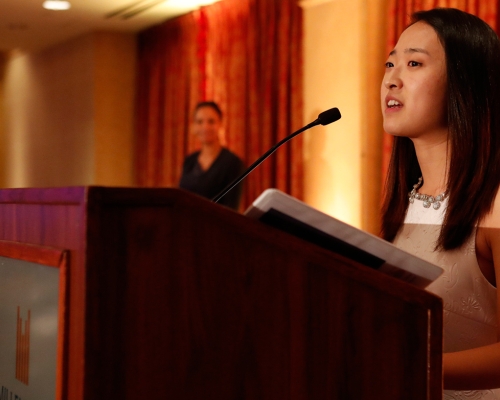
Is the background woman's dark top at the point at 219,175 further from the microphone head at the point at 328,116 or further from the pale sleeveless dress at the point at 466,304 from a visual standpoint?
the pale sleeveless dress at the point at 466,304

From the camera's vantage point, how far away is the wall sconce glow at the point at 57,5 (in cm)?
642

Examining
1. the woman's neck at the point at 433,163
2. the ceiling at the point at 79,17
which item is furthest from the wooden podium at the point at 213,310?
the ceiling at the point at 79,17

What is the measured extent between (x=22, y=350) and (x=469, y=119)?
92 cm

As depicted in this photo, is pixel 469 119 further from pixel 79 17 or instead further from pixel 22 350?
pixel 79 17

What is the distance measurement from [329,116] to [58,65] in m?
7.58

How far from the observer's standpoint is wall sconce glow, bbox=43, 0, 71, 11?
6422mm

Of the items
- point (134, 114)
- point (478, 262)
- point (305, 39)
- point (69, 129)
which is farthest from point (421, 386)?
point (69, 129)

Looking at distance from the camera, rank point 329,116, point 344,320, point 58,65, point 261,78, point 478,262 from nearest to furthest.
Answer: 1. point 344,320
2. point 478,262
3. point 329,116
4. point 261,78
5. point 58,65

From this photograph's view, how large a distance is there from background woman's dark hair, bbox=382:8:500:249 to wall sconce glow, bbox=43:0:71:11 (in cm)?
582

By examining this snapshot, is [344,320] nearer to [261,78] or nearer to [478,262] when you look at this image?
[478,262]

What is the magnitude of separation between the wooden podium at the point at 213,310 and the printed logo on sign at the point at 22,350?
0.10 m

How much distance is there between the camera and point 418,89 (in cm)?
128

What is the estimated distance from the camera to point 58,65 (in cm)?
829

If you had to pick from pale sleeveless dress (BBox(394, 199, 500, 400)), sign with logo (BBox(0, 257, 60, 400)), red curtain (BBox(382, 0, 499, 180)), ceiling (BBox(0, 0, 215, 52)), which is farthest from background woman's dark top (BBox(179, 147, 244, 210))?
sign with logo (BBox(0, 257, 60, 400))
